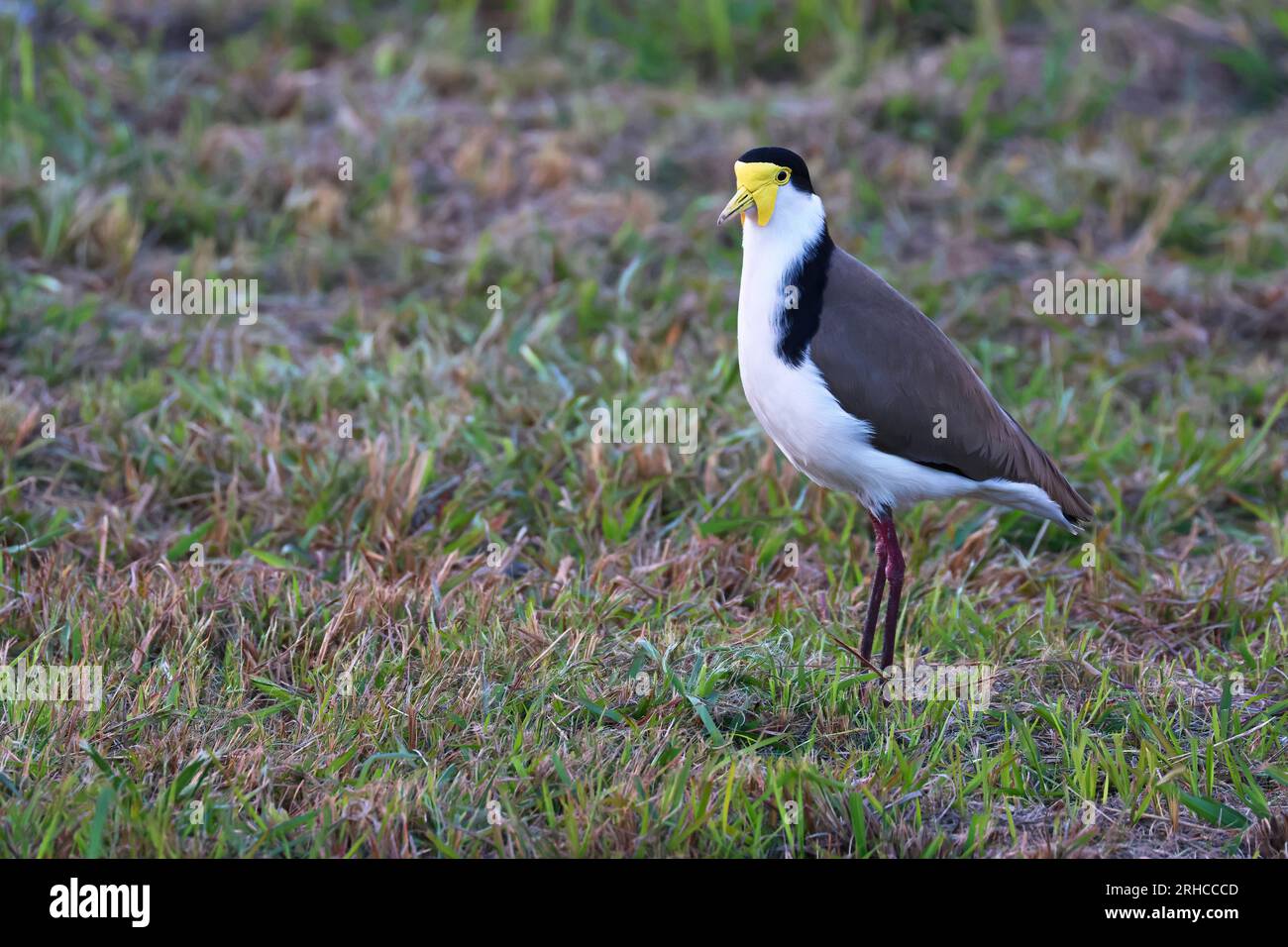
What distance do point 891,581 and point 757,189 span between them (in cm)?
118

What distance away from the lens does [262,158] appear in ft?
24.8

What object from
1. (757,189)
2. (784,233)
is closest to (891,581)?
(784,233)

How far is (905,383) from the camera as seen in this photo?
14.4 feet

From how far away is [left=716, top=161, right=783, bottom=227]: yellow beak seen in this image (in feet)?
13.9

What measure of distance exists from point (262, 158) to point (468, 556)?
333cm

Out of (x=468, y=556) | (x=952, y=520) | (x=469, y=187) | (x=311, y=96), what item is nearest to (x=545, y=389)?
(x=468, y=556)

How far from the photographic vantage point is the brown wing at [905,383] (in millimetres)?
4324

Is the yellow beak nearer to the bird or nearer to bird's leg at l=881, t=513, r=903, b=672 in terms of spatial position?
the bird

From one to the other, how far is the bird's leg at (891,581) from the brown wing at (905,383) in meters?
0.23

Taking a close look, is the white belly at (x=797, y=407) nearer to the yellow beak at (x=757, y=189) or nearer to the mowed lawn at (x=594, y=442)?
the yellow beak at (x=757, y=189)

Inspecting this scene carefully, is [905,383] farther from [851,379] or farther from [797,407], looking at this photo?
[797,407]

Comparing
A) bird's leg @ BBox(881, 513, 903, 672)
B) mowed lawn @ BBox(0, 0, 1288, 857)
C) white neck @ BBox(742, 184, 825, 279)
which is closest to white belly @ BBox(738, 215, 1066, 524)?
white neck @ BBox(742, 184, 825, 279)

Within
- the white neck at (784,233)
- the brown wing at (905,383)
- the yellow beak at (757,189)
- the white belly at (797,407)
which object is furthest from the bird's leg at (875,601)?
the yellow beak at (757,189)

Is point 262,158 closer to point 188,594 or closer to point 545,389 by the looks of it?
point 545,389
